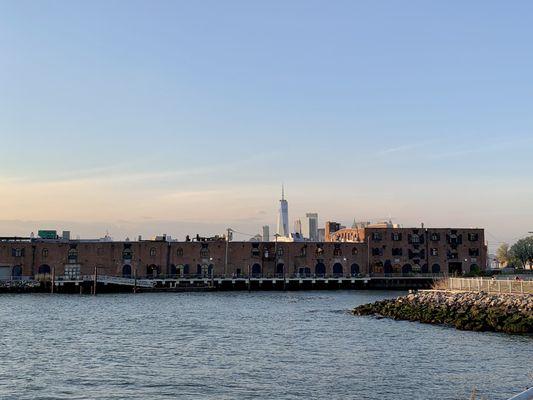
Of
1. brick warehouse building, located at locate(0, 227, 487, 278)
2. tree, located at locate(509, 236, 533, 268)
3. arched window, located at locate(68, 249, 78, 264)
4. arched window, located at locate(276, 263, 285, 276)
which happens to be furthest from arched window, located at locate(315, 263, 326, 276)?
tree, located at locate(509, 236, 533, 268)

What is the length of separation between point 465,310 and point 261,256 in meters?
71.3

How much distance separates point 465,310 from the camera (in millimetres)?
56094

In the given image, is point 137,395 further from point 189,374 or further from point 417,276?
point 417,276

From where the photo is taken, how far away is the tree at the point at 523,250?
144 meters

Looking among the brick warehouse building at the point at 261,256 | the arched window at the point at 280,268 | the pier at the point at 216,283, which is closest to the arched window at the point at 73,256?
the brick warehouse building at the point at 261,256

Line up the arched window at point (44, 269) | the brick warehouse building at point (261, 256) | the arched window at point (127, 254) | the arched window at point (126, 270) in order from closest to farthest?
→ the arched window at point (44, 269)
the brick warehouse building at point (261, 256)
the arched window at point (127, 254)
the arched window at point (126, 270)

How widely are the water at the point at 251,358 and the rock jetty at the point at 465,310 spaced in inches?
82.8

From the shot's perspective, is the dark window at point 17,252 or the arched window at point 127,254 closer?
the dark window at point 17,252

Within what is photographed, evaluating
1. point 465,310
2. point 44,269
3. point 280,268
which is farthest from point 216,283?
point 465,310

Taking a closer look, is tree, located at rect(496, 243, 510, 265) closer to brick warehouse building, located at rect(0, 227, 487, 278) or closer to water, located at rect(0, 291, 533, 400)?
brick warehouse building, located at rect(0, 227, 487, 278)

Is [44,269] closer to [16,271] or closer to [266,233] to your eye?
[16,271]

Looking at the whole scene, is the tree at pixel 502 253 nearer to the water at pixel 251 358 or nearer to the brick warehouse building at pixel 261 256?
the brick warehouse building at pixel 261 256

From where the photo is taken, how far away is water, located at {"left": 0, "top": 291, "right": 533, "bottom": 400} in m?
29.2

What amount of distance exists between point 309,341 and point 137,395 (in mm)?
19148
